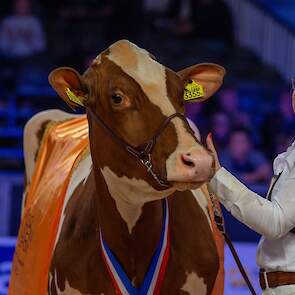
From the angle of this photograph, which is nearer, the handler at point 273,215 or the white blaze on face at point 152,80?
the white blaze on face at point 152,80

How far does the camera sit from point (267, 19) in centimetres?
1087

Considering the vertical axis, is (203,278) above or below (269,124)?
above

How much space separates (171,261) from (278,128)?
5104 millimetres

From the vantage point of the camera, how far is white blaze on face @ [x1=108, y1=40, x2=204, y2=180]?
322 cm

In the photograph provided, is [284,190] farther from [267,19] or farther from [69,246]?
[267,19]

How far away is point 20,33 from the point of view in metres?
9.84

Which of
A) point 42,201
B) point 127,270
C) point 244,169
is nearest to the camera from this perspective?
point 127,270

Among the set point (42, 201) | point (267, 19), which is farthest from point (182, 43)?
point (42, 201)

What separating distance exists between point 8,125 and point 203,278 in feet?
17.3

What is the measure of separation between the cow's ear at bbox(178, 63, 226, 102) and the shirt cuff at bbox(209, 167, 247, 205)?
0.27 m

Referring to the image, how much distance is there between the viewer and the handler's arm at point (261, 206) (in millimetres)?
3439

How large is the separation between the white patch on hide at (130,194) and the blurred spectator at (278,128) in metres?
4.94

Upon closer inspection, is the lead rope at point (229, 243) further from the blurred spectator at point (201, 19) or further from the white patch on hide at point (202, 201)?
the blurred spectator at point (201, 19)

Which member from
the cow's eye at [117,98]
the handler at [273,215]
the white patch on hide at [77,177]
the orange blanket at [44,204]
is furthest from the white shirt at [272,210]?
the orange blanket at [44,204]
